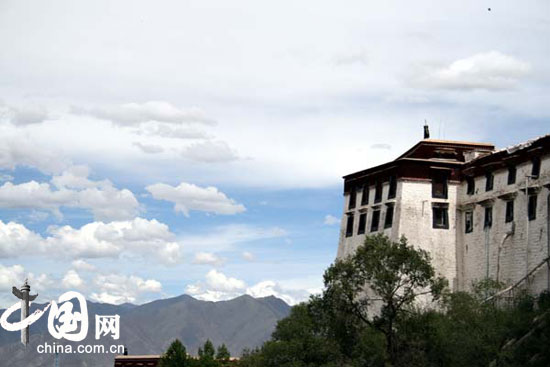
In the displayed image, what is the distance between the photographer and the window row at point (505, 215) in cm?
7081

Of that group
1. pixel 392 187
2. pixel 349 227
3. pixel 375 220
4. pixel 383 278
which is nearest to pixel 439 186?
pixel 392 187

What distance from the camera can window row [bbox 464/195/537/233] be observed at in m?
70.8

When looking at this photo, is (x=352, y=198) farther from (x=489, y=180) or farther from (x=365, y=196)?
(x=489, y=180)

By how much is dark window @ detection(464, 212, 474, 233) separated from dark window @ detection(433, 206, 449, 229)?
1.28 meters

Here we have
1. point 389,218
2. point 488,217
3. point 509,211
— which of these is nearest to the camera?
point 509,211

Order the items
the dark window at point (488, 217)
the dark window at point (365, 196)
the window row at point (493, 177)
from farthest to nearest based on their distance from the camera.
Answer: the dark window at point (365, 196)
the dark window at point (488, 217)
the window row at point (493, 177)

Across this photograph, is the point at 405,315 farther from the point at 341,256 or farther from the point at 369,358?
the point at 341,256

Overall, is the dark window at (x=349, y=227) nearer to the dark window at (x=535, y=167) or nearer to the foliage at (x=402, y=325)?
the dark window at (x=535, y=167)

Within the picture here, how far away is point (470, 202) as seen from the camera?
78750mm

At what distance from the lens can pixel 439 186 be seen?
263 ft

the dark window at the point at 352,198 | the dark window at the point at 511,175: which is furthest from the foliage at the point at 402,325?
the dark window at the point at 352,198

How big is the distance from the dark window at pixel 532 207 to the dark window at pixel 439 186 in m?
9.83

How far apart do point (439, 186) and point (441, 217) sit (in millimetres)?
2191

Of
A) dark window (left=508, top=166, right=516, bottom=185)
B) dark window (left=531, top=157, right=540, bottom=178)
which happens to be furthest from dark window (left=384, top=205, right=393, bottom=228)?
dark window (left=531, top=157, right=540, bottom=178)
